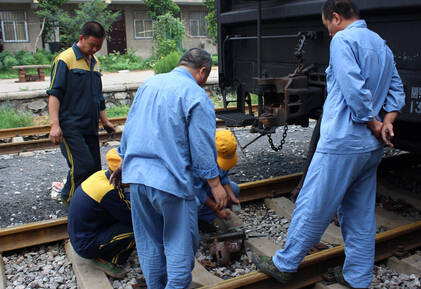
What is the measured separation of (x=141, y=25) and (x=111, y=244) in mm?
23558

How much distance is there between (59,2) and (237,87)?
18.5 meters

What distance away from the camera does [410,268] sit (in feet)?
11.1

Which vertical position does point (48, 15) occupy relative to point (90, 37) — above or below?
above

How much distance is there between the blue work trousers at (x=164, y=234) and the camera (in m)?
2.68

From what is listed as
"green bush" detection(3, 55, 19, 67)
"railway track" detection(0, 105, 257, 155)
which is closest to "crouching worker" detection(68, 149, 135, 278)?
"railway track" detection(0, 105, 257, 155)

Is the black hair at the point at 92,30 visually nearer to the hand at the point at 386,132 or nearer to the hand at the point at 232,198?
the hand at the point at 232,198

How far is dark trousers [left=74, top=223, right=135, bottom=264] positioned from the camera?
339cm

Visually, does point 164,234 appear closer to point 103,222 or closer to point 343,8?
point 103,222

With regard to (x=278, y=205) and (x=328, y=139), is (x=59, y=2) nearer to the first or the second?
(x=278, y=205)

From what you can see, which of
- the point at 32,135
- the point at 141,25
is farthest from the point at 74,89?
the point at 141,25

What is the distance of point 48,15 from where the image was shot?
69.2ft

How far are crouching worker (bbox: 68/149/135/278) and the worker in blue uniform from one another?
0.48m

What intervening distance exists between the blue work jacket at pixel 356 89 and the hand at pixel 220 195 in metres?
0.68

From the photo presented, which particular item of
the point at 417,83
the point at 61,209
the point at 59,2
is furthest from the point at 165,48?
the point at 417,83
